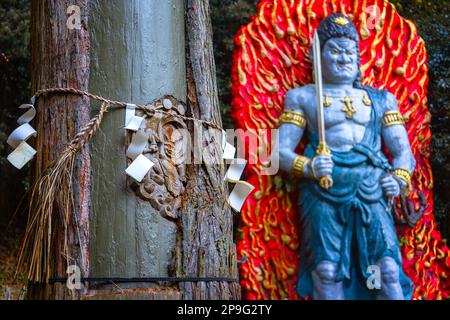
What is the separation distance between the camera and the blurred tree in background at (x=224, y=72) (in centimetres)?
642

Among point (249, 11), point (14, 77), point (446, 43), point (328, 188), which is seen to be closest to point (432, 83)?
point (446, 43)

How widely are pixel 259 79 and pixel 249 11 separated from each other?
195 cm

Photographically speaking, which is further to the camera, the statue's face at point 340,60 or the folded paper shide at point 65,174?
the statue's face at point 340,60

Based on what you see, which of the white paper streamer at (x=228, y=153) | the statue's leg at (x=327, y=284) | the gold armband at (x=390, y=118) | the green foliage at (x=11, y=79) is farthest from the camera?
the green foliage at (x=11, y=79)

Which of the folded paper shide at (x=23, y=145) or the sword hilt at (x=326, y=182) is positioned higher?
the sword hilt at (x=326, y=182)

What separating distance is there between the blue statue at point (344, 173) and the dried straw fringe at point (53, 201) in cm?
350

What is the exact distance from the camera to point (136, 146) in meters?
1.49

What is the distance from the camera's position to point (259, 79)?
17.3 ft

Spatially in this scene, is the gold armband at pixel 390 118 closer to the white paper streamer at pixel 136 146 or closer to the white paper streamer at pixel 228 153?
the white paper streamer at pixel 228 153

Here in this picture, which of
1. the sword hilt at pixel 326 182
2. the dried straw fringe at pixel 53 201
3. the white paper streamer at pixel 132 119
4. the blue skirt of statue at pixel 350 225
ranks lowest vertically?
the dried straw fringe at pixel 53 201

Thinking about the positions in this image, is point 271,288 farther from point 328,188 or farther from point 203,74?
point 203,74

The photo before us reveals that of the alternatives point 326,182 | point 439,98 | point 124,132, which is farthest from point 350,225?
point 124,132

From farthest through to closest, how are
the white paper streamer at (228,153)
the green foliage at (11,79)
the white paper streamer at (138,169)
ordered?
the green foliage at (11,79) → the white paper streamer at (228,153) → the white paper streamer at (138,169)

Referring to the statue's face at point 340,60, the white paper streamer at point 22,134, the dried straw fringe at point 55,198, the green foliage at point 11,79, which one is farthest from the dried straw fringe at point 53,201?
the green foliage at point 11,79
